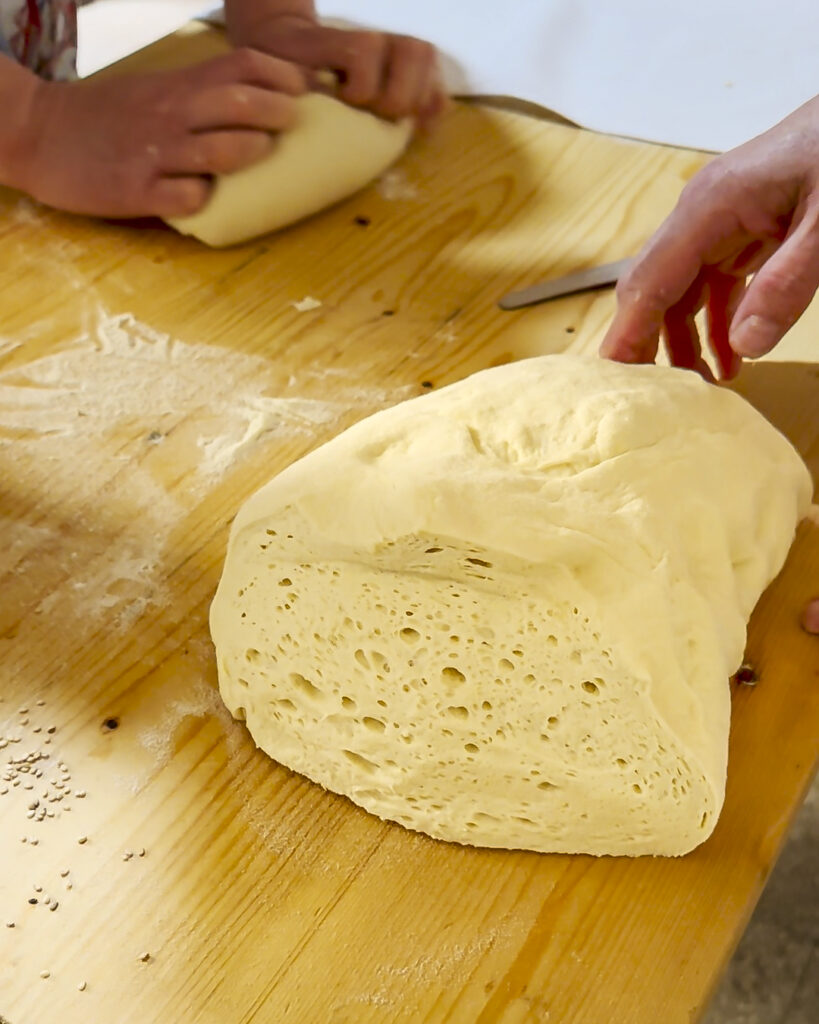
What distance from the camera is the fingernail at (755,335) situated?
98 centimetres

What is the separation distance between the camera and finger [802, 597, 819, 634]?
989 mm

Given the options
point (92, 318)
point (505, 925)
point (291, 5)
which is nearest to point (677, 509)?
point (505, 925)

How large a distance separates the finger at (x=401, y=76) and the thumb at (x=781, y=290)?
790 mm

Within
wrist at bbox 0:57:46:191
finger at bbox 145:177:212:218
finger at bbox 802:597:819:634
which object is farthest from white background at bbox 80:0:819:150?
finger at bbox 802:597:819:634

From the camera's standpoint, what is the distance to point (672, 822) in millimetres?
828

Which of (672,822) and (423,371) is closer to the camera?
(672,822)

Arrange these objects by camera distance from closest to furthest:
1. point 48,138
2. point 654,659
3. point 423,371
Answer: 1. point 654,659
2. point 423,371
3. point 48,138

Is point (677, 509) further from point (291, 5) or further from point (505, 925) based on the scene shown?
point (291, 5)

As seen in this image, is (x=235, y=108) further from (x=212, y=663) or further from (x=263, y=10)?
(x=212, y=663)

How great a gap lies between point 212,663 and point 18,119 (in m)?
0.89

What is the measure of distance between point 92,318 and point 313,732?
27.8 inches

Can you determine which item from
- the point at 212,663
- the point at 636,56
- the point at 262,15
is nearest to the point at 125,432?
the point at 212,663

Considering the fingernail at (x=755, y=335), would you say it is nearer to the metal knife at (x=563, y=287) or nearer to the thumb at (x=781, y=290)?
the thumb at (x=781, y=290)

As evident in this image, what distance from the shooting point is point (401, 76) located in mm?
1600
